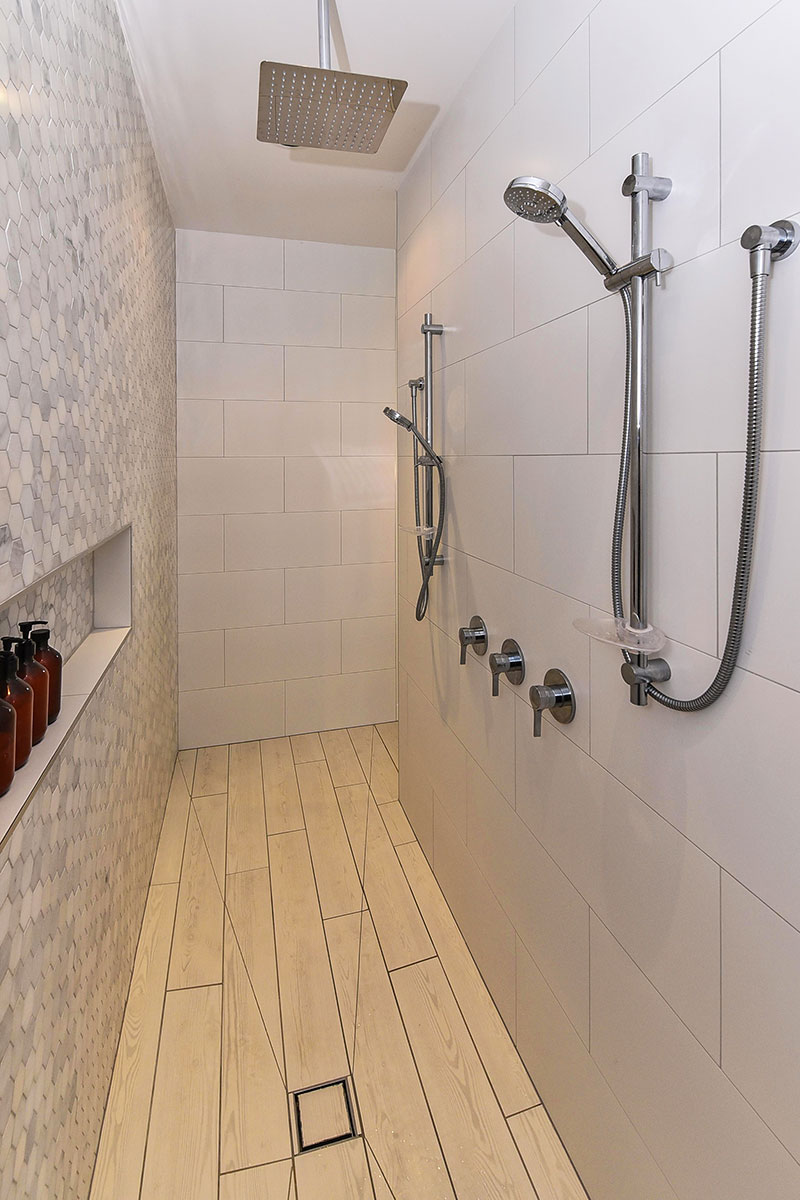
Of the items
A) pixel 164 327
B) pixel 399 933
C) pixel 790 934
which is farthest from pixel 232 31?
pixel 399 933

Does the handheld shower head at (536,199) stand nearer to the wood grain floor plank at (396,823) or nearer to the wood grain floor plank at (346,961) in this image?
the wood grain floor plank at (346,961)

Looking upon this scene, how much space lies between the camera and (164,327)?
2.73 meters

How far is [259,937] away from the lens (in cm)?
204

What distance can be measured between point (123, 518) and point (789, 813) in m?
1.58

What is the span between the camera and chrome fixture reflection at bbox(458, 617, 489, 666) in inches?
71.1

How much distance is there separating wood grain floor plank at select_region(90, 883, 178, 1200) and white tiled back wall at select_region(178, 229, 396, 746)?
56.5 inches

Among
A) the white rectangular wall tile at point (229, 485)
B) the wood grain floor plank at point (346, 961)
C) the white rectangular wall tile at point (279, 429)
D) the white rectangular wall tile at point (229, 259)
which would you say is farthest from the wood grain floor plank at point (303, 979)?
the white rectangular wall tile at point (229, 259)

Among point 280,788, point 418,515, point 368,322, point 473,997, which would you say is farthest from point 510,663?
point 368,322

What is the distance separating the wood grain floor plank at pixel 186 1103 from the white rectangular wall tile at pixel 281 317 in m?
2.67

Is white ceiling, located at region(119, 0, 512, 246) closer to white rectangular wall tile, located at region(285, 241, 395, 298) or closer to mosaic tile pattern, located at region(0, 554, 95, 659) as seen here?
white rectangular wall tile, located at region(285, 241, 395, 298)

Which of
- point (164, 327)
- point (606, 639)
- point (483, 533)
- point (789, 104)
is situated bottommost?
point (606, 639)

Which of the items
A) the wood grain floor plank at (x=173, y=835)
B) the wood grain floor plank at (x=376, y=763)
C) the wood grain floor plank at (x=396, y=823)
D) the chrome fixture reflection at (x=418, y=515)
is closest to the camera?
the chrome fixture reflection at (x=418, y=515)

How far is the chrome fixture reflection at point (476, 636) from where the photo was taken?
5.92 feet

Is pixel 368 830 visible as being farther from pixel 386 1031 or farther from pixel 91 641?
pixel 91 641
